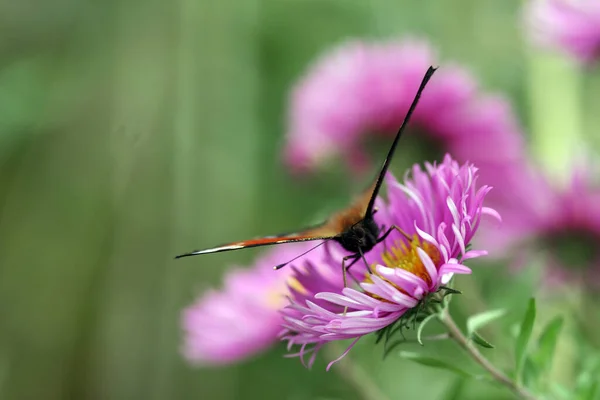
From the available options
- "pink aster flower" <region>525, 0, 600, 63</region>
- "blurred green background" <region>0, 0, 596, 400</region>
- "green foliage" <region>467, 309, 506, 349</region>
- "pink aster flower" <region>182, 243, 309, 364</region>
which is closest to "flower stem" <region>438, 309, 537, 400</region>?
"green foliage" <region>467, 309, 506, 349</region>

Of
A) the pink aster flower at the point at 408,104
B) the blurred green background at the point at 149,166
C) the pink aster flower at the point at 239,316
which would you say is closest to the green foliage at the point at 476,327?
the pink aster flower at the point at 239,316

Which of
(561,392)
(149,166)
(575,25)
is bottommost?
(149,166)

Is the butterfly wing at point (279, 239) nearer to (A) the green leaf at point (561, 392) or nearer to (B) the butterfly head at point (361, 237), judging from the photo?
(B) the butterfly head at point (361, 237)

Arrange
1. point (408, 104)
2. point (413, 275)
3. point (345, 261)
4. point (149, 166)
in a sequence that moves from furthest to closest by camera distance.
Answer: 1. point (149, 166)
2. point (408, 104)
3. point (345, 261)
4. point (413, 275)

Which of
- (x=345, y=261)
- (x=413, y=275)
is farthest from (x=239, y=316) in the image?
(x=413, y=275)

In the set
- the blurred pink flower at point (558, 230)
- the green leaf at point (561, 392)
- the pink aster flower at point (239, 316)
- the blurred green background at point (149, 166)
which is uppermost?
the green leaf at point (561, 392)

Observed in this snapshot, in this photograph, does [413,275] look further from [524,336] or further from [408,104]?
[408,104]

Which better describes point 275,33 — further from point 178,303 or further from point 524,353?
point 524,353

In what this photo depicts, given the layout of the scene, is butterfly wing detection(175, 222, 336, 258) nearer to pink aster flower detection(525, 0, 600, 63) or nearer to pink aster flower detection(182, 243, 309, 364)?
pink aster flower detection(182, 243, 309, 364)
